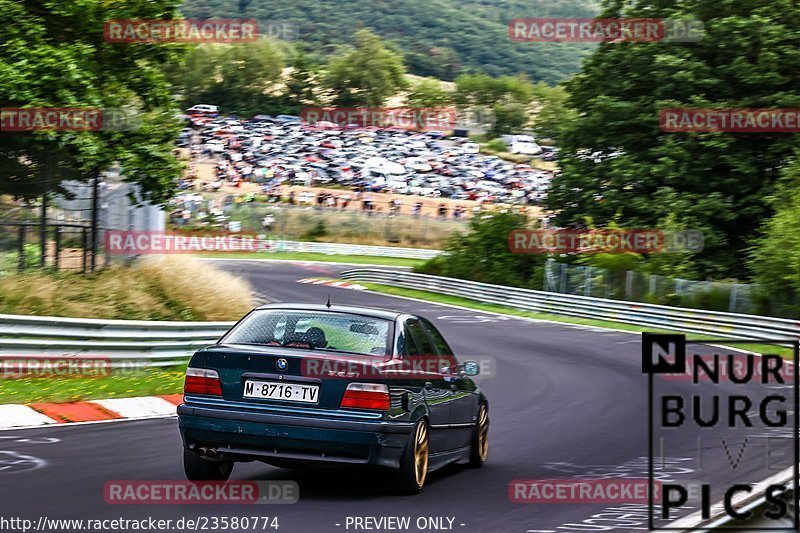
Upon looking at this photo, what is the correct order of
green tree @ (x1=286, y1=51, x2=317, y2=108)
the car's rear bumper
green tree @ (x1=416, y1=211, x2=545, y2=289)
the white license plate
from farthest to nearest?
1. green tree @ (x1=286, y1=51, x2=317, y2=108)
2. green tree @ (x1=416, y1=211, x2=545, y2=289)
3. the white license plate
4. the car's rear bumper

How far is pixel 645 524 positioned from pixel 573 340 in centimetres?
2023

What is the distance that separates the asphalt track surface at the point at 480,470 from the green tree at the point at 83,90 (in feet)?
23.7

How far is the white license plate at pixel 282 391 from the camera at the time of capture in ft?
26.0

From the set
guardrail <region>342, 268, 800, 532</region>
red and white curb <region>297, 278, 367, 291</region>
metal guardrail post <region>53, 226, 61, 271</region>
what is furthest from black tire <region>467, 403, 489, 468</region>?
red and white curb <region>297, 278, 367, 291</region>

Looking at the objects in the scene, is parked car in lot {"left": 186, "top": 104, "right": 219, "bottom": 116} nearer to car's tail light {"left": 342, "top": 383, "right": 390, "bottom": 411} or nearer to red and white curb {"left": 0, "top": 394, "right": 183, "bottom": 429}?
red and white curb {"left": 0, "top": 394, "right": 183, "bottom": 429}

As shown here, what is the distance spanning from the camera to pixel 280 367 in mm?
7961

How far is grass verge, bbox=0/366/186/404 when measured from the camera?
530 inches

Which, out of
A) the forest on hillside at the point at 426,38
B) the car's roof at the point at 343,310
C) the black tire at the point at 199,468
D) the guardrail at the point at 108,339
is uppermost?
the forest on hillside at the point at 426,38

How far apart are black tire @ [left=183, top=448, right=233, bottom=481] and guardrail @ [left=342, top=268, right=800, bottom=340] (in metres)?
18.2

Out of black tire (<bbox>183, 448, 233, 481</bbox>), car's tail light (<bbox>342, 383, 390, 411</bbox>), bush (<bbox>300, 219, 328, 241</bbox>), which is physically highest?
bush (<bbox>300, 219, 328, 241</bbox>)

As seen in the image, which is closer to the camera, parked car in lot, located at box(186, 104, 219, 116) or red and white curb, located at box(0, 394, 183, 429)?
red and white curb, located at box(0, 394, 183, 429)

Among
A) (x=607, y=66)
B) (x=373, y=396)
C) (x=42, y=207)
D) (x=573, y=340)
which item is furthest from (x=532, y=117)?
(x=373, y=396)

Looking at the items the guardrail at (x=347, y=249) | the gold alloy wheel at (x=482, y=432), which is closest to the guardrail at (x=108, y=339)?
the gold alloy wheel at (x=482, y=432)

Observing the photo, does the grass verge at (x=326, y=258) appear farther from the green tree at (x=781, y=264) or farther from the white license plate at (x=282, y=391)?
the white license plate at (x=282, y=391)
